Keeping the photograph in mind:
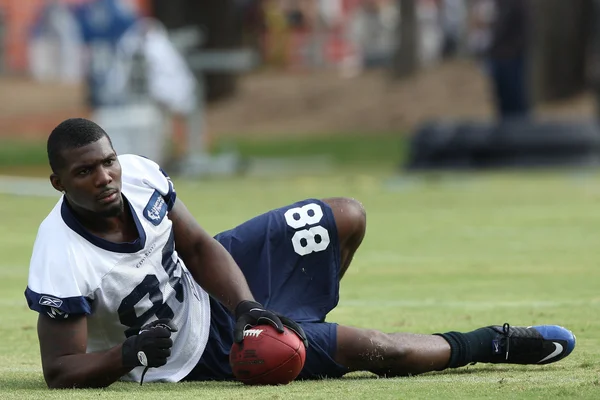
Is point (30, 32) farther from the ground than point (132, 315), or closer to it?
closer to it

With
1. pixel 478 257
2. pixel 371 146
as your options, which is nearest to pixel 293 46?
pixel 371 146

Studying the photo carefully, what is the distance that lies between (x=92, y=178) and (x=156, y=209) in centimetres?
46

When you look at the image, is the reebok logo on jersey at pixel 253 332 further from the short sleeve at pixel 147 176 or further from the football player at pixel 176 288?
the short sleeve at pixel 147 176

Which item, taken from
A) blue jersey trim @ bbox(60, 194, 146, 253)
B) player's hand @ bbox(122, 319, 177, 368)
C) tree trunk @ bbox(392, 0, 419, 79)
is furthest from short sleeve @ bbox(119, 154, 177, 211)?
tree trunk @ bbox(392, 0, 419, 79)

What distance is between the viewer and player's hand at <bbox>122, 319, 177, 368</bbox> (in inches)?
207

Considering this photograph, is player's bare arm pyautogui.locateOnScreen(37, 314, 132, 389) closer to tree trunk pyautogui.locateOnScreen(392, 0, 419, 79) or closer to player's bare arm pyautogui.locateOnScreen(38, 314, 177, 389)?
player's bare arm pyautogui.locateOnScreen(38, 314, 177, 389)

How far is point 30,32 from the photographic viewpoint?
1518 inches

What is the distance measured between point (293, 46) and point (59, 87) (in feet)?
30.0

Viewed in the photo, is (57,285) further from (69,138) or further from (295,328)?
(295,328)

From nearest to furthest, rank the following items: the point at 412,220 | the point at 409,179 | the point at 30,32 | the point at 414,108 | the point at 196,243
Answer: the point at 196,243
the point at 412,220
the point at 409,179
the point at 414,108
the point at 30,32

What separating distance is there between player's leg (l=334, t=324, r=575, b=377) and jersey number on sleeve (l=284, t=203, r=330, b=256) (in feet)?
1.41

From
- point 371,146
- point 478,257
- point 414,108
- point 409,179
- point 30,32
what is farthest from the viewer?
point 30,32

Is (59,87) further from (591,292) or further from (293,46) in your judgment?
(591,292)

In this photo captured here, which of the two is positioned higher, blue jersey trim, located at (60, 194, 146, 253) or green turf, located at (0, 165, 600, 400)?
blue jersey trim, located at (60, 194, 146, 253)
